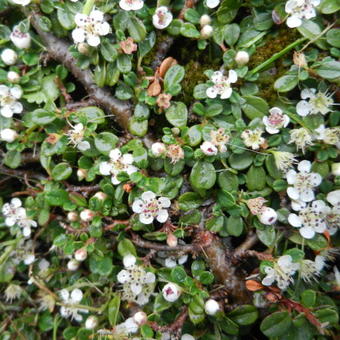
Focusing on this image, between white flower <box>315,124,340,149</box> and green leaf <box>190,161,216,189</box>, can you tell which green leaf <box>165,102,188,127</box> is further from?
white flower <box>315,124,340,149</box>

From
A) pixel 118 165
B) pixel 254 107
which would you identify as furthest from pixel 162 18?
pixel 118 165

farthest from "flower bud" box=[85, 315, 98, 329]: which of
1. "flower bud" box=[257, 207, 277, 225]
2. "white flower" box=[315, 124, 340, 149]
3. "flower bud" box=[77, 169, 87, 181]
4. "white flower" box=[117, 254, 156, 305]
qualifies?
"white flower" box=[315, 124, 340, 149]

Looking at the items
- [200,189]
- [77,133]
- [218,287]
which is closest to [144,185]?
[200,189]

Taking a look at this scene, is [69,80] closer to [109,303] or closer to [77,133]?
[77,133]

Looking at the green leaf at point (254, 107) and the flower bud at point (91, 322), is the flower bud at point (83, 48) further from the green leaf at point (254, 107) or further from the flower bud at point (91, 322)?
the flower bud at point (91, 322)

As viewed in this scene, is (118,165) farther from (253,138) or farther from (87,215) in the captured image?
(253,138)

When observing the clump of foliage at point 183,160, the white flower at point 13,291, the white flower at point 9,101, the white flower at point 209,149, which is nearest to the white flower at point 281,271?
the clump of foliage at point 183,160
